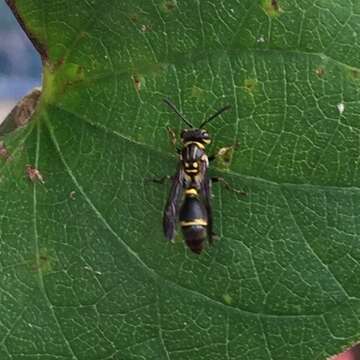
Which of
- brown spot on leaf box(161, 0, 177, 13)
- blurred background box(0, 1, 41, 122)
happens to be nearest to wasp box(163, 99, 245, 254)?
brown spot on leaf box(161, 0, 177, 13)

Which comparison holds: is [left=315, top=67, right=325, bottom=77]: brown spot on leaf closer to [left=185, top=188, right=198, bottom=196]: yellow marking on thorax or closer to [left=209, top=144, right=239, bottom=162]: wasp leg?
[left=209, top=144, right=239, bottom=162]: wasp leg

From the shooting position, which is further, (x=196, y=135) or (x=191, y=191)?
(x=191, y=191)

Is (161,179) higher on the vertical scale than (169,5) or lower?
lower

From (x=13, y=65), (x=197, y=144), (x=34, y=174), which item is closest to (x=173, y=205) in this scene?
(x=197, y=144)

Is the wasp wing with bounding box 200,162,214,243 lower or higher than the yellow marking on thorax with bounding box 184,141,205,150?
lower

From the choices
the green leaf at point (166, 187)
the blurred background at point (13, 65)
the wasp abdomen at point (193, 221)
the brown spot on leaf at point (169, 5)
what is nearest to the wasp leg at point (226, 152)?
the green leaf at point (166, 187)

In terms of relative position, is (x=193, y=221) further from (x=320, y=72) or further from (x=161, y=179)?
(x=320, y=72)

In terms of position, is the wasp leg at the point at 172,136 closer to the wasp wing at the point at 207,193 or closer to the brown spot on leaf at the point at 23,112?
the wasp wing at the point at 207,193
